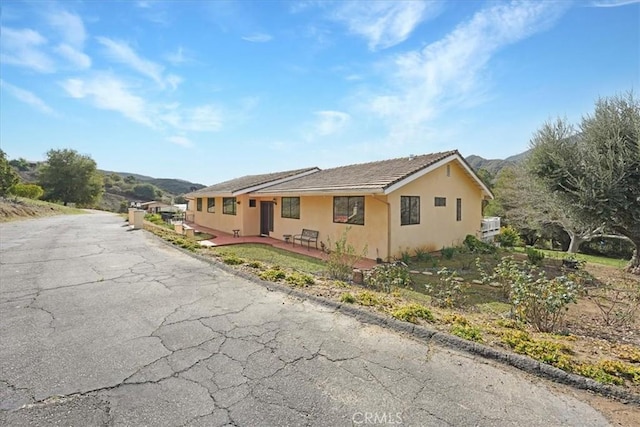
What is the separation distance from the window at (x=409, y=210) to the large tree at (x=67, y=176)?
5992cm

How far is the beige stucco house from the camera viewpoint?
11.4 meters

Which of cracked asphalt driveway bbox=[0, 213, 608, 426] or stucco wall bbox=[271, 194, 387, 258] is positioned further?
stucco wall bbox=[271, 194, 387, 258]

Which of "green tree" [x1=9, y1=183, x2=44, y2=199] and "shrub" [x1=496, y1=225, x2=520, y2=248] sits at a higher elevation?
"green tree" [x1=9, y1=183, x2=44, y2=199]

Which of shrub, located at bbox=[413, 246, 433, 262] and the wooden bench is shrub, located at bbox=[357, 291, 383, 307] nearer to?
shrub, located at bbox=[413, 246, 433, 262]

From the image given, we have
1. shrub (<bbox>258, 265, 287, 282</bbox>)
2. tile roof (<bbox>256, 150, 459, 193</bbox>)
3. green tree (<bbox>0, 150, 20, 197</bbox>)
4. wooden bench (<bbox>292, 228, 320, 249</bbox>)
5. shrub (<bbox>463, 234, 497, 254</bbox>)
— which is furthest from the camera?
green tree (<bbox>0, 150, 20, 197</bbox>)

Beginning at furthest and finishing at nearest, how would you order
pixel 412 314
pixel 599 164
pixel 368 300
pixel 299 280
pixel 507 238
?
pixel 507 238 → pixel 599 164 → pixel 299 280 → pixel 368 300 → pixel 412 314

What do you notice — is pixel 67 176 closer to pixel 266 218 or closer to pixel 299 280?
pixel 266 218

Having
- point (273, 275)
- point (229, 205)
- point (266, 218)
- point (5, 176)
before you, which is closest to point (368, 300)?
Result: point (273, 275)

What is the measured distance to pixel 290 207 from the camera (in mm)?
15797

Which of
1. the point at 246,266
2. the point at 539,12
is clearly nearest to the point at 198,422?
the point at 246,266

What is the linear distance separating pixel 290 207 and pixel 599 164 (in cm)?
1189

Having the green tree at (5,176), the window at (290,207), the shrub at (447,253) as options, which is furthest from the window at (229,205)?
the green tree at (5,176)

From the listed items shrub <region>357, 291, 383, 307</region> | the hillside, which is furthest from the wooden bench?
the hillside

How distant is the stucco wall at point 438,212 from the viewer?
11641 mm
